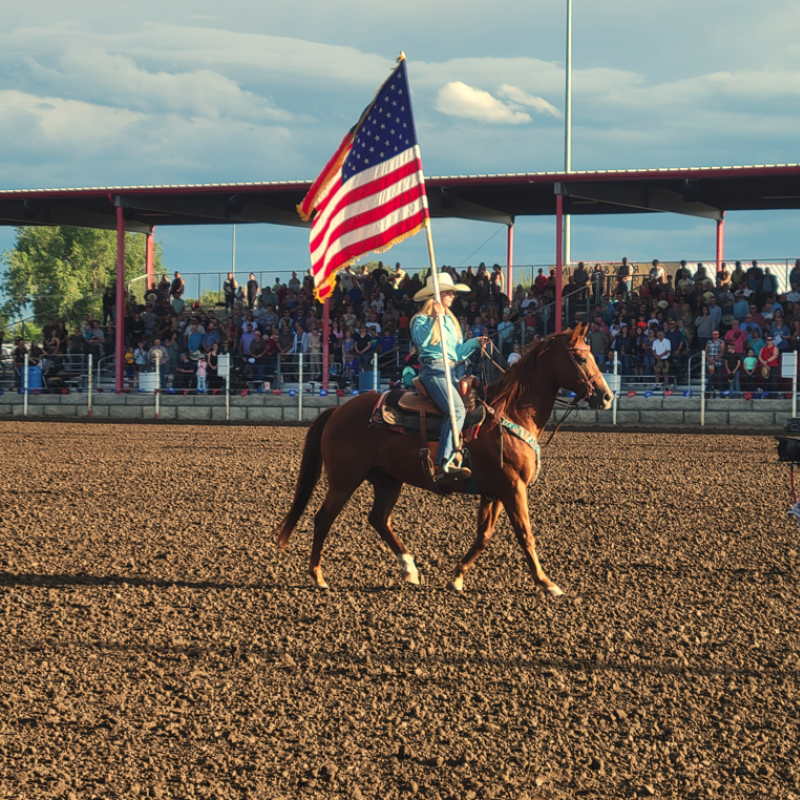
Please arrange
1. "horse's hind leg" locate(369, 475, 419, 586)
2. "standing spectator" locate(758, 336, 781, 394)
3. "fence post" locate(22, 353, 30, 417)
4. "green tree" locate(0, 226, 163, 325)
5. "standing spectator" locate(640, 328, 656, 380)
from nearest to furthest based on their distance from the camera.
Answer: "horse's hind leg" locate(369, 475, 419, 586) < "standing spectator" locate(758, 336, 781, 394) < "standing spectator" locate(640, 328, 656, 380) < "fence post" locate(22, 353, 30, 417) < "green tree" locate(0, 226, 163, 325)

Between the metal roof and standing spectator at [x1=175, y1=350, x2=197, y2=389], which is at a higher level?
the metal roof

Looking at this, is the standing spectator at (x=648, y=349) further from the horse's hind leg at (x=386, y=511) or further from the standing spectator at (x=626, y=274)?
the horse's hind leg at (x=386, y=511)

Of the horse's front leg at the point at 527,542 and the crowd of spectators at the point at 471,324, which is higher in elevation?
the crowd of spectators at the point at 471,324

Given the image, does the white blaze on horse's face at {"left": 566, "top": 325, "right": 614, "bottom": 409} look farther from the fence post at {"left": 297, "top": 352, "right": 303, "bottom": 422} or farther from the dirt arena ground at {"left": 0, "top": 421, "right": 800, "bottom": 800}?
the fence post at {"left": 297, "top": 352, "right": 303, "bottom": 422}

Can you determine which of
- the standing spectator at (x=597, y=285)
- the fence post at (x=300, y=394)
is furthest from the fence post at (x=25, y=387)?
the standing spectator at (x=597, y=285)

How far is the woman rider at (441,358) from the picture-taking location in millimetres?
7004

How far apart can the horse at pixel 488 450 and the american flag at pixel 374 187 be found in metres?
1.18

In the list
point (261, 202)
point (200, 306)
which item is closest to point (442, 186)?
point (261, 202)

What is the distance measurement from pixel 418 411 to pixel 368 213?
161cm

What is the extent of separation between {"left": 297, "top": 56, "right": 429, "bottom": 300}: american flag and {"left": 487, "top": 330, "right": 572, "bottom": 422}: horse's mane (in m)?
1.29

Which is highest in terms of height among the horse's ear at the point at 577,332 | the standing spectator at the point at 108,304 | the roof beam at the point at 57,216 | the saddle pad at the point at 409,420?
the roof beam at the point at 57,216

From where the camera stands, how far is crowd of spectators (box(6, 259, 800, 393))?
22797mm

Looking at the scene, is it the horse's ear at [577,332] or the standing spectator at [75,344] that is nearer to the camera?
the horse's ear at [577,332]

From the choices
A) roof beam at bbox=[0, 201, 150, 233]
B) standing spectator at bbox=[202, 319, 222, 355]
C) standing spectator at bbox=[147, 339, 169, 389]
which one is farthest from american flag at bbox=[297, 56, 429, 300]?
roof beam at bbox=[0, 201, 150, 233]
